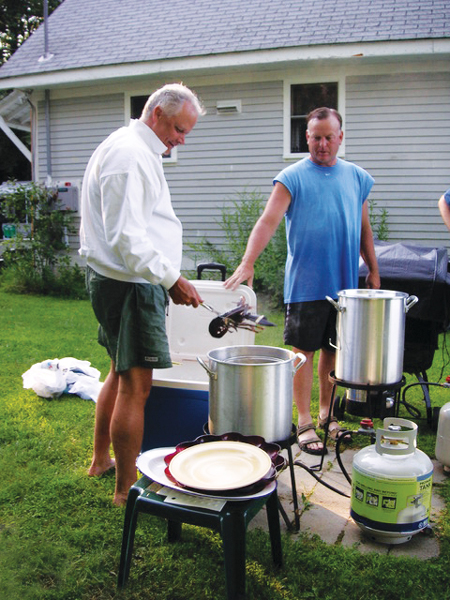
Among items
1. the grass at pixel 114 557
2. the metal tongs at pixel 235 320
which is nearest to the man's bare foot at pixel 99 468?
the grass at pixel 114 557

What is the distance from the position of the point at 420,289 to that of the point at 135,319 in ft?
6.91

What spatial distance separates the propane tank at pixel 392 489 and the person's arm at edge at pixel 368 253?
1.42 metres

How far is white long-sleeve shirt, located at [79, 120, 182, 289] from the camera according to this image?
2.46 metres

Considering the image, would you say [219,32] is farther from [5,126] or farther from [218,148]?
[5,126]

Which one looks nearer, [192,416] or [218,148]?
[192,416]

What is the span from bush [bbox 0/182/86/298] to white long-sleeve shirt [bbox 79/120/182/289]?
293 inches

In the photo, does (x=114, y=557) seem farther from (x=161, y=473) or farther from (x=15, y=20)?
(x=15, y=20)

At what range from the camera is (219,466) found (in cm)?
208

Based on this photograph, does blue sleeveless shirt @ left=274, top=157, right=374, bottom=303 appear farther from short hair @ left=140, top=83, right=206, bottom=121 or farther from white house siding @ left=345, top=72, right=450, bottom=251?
white house siding @ left=345, top=72, right=450, bottom=251

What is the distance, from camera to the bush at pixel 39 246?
10164 mm

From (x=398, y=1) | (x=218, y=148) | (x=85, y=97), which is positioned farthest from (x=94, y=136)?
(x=398, y=1)

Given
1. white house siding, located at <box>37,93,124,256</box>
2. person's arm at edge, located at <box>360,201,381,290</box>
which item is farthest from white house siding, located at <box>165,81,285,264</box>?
person's arm at edge, located at <box>360,201,381,290</box>

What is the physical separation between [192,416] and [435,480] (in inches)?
53.7

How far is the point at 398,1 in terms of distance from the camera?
930cm
